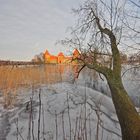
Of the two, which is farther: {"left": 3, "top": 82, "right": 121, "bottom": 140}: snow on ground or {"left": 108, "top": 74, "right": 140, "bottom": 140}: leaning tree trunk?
{"left": 3, "top": 82, "right": 121, "bottom": 140}: snow on ground

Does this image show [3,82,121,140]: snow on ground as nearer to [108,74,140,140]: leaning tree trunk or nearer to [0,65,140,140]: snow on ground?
[0,65,140,140]: snow on ground

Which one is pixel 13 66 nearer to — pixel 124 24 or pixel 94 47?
pixel 94 47

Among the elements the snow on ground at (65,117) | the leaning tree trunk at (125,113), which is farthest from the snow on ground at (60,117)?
the leaning tree trunk at (125,113)

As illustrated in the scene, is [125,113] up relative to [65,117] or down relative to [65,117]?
up

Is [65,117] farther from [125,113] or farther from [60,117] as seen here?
[125,113]

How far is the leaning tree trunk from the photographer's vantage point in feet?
12.1

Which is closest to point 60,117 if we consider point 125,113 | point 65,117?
point 65,117

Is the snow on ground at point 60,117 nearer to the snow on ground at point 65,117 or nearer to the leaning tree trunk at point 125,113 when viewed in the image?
the snow on ground at point 65,117

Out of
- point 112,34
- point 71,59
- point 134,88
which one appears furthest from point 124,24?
point 134,88

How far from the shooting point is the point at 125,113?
3.88 meters

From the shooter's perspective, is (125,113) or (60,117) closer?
(125,113)

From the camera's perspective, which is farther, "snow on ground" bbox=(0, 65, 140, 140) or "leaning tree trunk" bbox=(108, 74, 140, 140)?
"snow on ground" bbox=(0, 65, 140, 140)

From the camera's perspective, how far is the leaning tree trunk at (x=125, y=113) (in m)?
3.69

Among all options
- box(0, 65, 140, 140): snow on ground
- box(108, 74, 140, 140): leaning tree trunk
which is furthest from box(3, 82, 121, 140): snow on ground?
box(108, 74, 140, 140): leaning tree trunk
